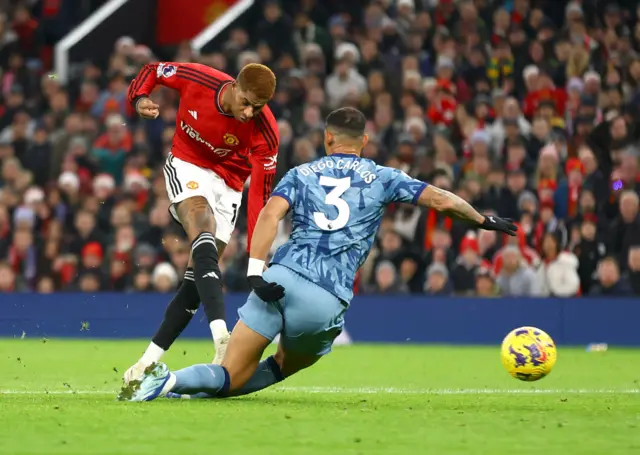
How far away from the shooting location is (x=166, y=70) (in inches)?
373

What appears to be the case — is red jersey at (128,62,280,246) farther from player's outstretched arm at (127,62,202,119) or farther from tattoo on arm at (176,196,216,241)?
tattoo on arm at (176,196,216,241)

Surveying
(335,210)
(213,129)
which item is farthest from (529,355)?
(213,129)

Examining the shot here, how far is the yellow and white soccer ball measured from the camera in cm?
930

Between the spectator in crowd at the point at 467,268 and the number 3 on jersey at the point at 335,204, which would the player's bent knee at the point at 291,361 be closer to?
the number 3 on jersey at the point at 335,204

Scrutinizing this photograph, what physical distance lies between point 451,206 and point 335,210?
2.24 feet

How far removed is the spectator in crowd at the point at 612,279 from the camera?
1558 cm

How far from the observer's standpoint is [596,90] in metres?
17.5

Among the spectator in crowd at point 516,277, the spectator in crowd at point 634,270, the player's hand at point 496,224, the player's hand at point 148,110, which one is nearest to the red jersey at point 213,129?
the player's hand at point 148,110

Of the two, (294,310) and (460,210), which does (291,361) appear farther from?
(460,210)

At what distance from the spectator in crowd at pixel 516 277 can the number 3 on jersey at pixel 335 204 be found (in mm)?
7772

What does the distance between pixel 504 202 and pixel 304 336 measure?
849 centimetres

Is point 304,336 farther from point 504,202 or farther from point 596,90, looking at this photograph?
point 596,90

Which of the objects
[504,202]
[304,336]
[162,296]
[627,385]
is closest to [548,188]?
[504,202]

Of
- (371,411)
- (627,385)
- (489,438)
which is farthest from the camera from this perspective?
(627,385)
